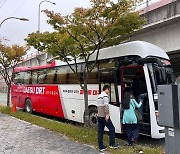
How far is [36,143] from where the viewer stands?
6957 mm

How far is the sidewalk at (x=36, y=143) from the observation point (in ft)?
20.2

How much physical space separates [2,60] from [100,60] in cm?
959

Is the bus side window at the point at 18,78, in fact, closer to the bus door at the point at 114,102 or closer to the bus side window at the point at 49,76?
the bus side window at the point at 49,76

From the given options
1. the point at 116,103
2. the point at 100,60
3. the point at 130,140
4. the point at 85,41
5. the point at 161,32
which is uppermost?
the point at 161,32

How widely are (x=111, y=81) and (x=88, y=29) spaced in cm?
187

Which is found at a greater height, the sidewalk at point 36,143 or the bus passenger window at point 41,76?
the bus passenger window at point 41,76

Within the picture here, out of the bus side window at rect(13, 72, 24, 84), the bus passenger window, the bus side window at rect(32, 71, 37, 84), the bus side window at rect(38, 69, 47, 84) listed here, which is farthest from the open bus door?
the bus side window at rect(13, 72, 24, 84)

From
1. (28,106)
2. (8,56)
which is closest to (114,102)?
(28,106)

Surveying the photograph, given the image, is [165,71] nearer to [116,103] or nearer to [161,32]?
[116,103]

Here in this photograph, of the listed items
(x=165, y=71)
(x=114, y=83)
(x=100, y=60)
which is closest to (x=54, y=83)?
(x=100, y=60)

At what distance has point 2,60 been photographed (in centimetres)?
1631

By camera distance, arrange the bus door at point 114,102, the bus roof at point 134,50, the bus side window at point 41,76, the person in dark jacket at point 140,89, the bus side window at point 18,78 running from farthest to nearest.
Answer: the bus side window at point 18,78 → the bus side window at point 41,76 → the bus door at point 114,102 → the bus roof at point 134,50 → the person in dark jacket at point 140,89

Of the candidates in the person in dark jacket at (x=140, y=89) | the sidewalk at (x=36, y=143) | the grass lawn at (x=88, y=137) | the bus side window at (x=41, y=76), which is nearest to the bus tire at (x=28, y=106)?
the bus side window at (x=41, y=76)

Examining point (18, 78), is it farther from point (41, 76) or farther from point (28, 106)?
point (41, 76)
